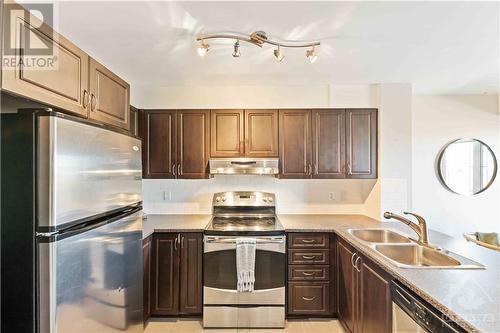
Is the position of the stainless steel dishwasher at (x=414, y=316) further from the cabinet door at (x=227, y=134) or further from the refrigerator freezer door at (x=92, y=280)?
the cabinet door at (x=227, y=134)

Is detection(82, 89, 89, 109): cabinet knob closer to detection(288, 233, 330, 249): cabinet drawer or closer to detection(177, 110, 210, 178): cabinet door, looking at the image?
detection(177, 110, 210, 178): cabinet door

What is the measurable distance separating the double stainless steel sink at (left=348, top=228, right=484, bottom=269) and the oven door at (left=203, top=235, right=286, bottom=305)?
30.1 inches

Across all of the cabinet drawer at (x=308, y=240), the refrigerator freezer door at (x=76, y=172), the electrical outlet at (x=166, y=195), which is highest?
the refrigerator freezer door at (x=76, y=172)

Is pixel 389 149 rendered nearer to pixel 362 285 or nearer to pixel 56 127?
→ pixel 362 285

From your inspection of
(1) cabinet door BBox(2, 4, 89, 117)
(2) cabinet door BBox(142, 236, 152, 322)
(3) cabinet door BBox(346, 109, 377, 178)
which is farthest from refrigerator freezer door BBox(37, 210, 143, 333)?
(3) cabinet door BBox(346, 109, 377, 178)

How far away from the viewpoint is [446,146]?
340 centimetres

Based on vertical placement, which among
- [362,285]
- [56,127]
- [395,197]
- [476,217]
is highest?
[56,127]

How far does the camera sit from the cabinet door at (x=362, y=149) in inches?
119

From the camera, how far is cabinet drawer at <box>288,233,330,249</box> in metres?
2.67

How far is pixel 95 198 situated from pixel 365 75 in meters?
2.65

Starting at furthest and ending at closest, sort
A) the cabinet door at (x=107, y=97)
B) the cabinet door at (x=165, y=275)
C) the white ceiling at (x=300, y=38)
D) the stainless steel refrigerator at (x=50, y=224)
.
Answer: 1. the cabinet door at (x=165, y=275)
2. the cabinet door at (x=107, y=97)
3. the white ceiling at (x=300, y=38)
4. the stainless steel refrigerator at (x=50, y=224)

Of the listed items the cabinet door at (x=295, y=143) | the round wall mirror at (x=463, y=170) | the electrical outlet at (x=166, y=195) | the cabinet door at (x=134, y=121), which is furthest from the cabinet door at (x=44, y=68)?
the round wall mirror at (x=463, y=170)

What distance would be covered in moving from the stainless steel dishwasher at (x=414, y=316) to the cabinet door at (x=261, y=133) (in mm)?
1825

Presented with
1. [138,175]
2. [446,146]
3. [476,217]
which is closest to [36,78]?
[138,175]
